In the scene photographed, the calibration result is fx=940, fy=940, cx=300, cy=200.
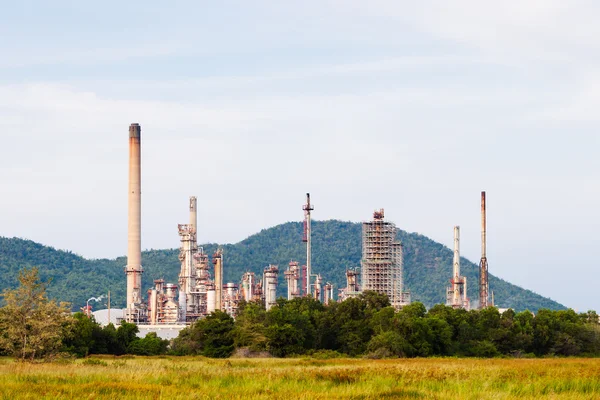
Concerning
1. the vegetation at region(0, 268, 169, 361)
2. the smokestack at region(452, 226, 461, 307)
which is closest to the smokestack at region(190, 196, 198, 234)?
the smokestack at region(452, 226, 461, 307)

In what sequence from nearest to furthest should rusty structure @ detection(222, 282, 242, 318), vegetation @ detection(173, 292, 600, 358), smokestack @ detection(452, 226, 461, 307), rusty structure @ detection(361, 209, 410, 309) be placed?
1. vegetation @ detection(173, 292, 600, 358)
2. rusty structure @ detection(361, 209, 410, 309)
3. rusty structure @ detection(222, 282, 242, 318)
4. smokestack @ detection(452, 226, 461, 307)

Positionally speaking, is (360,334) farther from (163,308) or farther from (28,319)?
(163,308)

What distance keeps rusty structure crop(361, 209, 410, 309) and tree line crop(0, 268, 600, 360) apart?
116 ft

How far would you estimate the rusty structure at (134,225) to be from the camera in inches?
5295

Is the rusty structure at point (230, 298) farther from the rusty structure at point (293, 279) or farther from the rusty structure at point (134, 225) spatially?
the rusty structure at point (134, 225)

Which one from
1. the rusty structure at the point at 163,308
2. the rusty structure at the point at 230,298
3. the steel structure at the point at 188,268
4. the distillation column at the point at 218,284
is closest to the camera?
the distillation column at the point at 218,284

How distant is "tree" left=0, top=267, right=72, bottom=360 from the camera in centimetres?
4519

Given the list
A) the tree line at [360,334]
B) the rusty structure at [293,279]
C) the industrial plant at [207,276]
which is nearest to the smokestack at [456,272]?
the industrial plant at [207,276]

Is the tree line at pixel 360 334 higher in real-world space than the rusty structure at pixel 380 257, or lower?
lower

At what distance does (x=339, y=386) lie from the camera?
27188 millimetres

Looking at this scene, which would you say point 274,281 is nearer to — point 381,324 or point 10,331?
point 381,324

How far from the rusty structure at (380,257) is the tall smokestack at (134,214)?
32686 mm

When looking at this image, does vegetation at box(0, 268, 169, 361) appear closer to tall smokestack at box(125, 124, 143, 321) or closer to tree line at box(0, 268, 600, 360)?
tree line at box(0, 268, 600, 360)

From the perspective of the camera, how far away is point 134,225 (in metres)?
135
